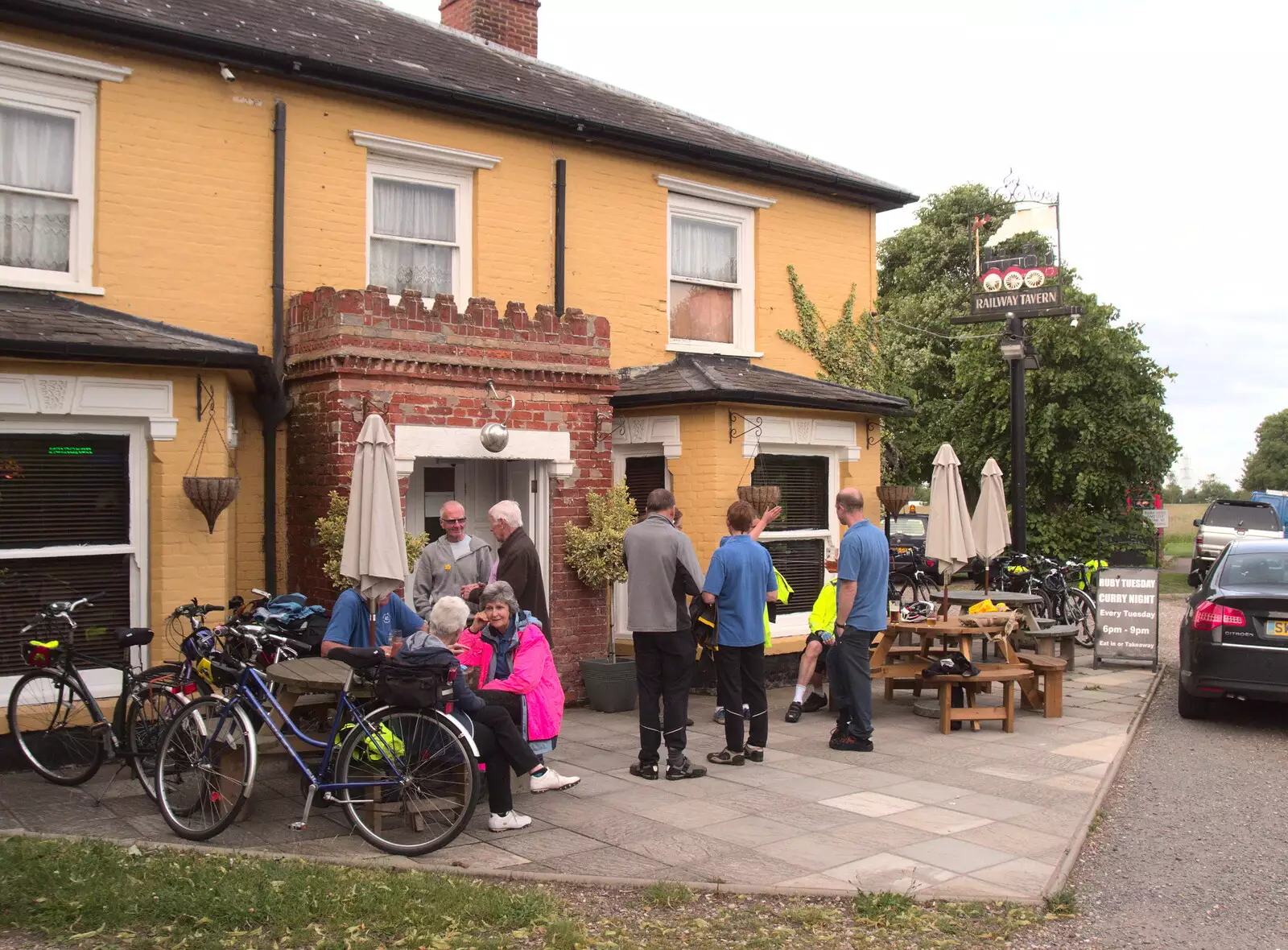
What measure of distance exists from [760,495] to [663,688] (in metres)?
3.40

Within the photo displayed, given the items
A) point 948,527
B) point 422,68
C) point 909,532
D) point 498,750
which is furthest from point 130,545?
point 909,532

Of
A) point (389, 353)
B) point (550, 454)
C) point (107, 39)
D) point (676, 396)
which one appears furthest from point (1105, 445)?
point (107, 39)

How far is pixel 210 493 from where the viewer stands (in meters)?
8.32

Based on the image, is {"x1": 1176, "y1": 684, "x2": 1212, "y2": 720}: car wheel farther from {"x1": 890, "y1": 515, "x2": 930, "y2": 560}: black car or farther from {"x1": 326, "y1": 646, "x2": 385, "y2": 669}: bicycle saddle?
{"x1": 890, "y1": 515, "x2": 930, "y2": 560}: black car

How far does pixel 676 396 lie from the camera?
36.6 ft

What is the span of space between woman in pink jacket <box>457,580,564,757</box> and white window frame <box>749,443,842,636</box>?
5172 mm

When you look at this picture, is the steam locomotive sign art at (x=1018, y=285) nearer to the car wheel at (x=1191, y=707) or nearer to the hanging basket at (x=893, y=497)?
the hanging basket at (x=893, y=497)

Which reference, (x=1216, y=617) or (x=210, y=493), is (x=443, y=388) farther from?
(x=1216, y=617)

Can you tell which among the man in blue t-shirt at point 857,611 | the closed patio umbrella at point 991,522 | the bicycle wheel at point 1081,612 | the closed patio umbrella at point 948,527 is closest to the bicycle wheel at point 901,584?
the bicycle wheel at point 1081,612

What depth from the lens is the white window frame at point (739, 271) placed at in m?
12.8

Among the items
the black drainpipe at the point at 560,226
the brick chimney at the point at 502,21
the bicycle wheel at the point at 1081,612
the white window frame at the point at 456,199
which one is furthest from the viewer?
the bicycle wheel at the point at 1081,612

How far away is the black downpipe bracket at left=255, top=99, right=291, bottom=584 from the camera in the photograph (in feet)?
31.6

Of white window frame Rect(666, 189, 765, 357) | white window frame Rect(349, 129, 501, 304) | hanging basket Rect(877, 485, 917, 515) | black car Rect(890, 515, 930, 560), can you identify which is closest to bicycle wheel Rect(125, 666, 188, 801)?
white window frame Rect(349, 129, 501, 304)

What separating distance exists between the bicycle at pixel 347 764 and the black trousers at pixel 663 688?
70.9 inches
